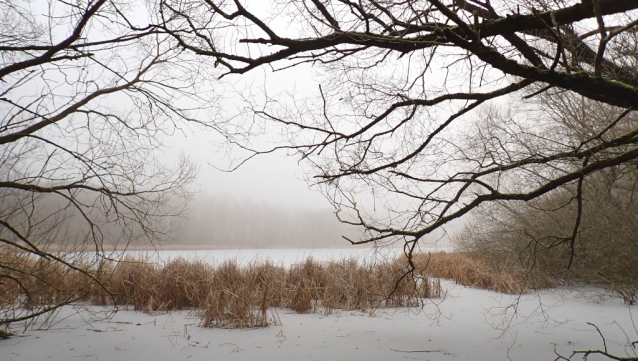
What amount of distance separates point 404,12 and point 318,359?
3394 millimetres

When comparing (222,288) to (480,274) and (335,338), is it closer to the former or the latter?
(335,338)

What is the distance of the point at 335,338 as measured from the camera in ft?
11.0

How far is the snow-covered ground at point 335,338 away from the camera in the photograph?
9.52 ft

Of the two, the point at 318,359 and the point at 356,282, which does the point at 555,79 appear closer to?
the point at 318,359

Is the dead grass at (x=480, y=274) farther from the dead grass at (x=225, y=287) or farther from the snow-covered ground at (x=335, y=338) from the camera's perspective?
the snow-covered ground at (x=335, y=338)

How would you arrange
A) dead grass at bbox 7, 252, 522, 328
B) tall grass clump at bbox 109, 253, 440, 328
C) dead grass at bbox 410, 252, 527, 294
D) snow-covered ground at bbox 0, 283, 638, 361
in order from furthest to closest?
dead grass at bbox 410, 252, 527, 294 → tall grass clump at bbox 109, 253, 440, 328 → dead grass at bbox 7, 252, 522, 328 → snow-covered ground at bbox 0, 283, 638, 361

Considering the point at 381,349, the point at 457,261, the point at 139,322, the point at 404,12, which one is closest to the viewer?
the point at 381,349

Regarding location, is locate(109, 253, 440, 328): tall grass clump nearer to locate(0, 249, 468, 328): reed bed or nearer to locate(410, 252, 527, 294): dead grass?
locate(0, 249, 468, 328): reed bed

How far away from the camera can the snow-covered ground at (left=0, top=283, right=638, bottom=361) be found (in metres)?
2.90

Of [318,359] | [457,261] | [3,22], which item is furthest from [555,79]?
[457,261]

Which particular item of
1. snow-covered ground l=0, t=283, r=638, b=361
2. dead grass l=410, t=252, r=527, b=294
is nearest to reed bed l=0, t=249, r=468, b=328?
snow-covered ground l=0, t=283, r=638, b=361

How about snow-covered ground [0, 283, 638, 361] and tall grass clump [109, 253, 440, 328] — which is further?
tall grass clump [109, 253, 440, 328]

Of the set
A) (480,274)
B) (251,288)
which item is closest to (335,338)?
(251,288)

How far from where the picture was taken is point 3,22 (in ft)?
11.2
